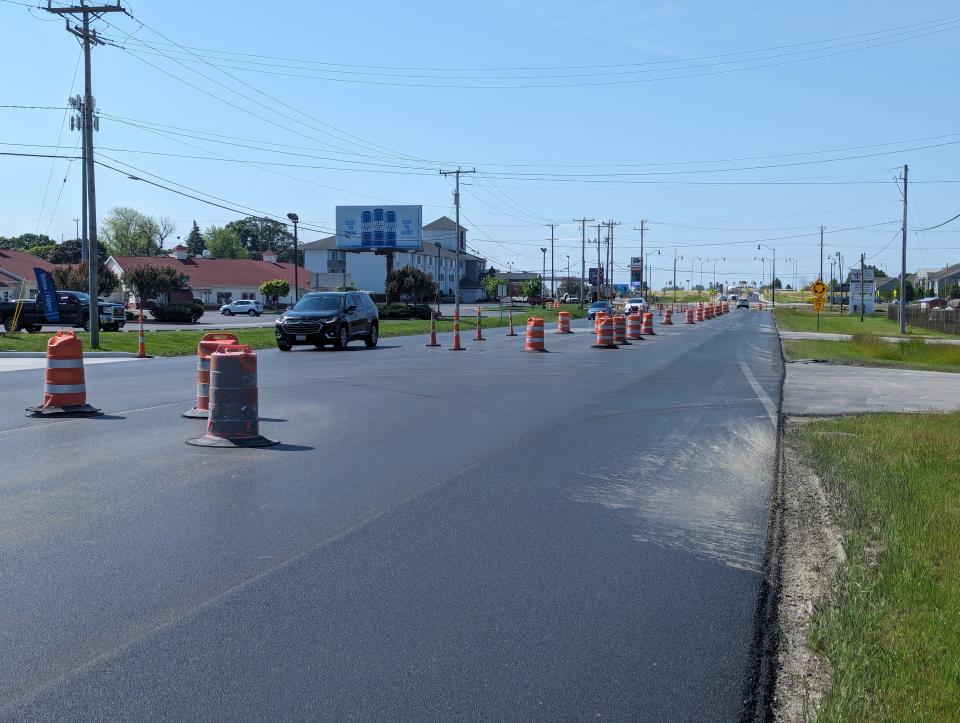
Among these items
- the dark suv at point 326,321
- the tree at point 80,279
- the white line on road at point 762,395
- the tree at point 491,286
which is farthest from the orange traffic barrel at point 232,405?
the tree at point 491,286

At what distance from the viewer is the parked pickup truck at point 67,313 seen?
4347cm

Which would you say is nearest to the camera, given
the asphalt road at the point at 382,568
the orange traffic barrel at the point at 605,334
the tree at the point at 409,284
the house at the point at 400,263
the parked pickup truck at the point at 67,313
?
the asphalt road at the point at 382,568

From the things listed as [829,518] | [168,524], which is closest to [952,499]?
[829,518]

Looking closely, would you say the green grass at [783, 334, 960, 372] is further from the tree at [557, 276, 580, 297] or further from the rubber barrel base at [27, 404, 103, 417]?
the tree at [557, 276, 580, 297]

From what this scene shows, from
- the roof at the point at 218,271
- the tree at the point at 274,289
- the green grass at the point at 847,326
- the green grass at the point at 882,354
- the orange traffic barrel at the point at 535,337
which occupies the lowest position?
the green grass at the point at 847,326

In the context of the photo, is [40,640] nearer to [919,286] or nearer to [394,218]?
[394,218]

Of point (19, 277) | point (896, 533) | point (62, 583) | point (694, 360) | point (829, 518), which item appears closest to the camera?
point (62, 583)

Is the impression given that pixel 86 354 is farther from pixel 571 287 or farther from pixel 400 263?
pixel 571 287

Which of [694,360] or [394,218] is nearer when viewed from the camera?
[694,360]

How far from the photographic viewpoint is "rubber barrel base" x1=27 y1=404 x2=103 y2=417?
14.9 m

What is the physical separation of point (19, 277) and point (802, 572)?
290 ft

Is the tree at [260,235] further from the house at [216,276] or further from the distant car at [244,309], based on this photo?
the distant car at [244,309]

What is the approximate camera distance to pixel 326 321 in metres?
33.3

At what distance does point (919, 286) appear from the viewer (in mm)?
196125
